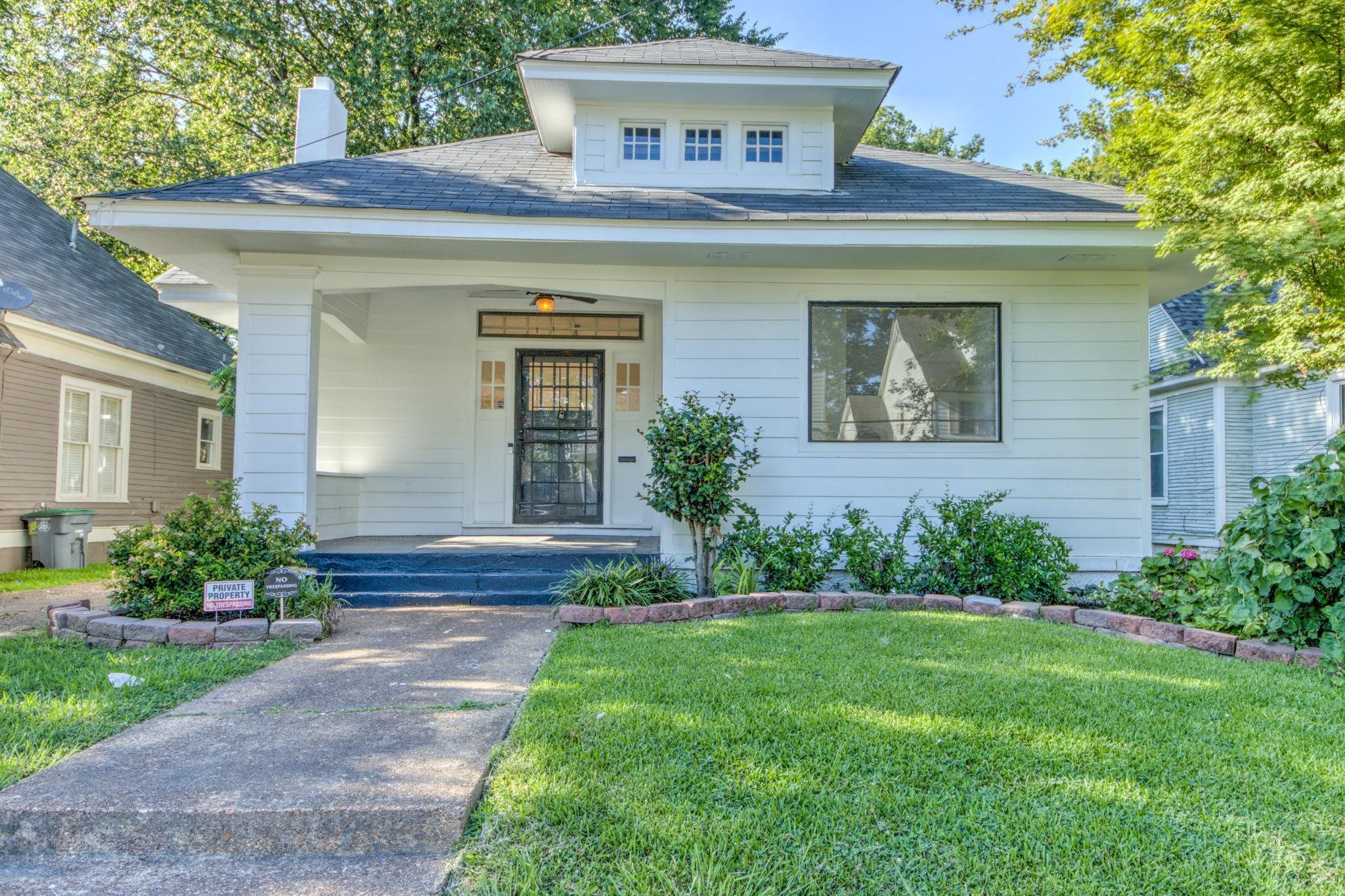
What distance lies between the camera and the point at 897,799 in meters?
2.21

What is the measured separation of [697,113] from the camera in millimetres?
6660

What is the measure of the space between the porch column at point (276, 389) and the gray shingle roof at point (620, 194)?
2.38 ft

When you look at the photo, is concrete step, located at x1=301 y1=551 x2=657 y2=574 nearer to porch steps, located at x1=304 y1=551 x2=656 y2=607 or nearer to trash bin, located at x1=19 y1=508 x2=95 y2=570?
porch steps, located at x1=304 y1=551 x2=656 y2=607

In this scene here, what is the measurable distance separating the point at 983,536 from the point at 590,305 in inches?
179

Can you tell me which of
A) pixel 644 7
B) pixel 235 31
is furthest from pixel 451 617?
pixel 644 7

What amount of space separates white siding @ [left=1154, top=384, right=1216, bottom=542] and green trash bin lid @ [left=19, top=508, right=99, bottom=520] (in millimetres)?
14712

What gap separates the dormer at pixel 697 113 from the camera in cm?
631

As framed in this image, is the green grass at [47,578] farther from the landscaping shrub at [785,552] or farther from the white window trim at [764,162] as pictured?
the white window trim at [764,162]

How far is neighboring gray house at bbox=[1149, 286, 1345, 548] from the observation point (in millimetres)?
9438

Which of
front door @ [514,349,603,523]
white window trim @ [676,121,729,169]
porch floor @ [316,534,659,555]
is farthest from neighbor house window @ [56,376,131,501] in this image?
white window trim @ [676,121,729,169]

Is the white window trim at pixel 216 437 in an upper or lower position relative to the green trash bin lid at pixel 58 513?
upper

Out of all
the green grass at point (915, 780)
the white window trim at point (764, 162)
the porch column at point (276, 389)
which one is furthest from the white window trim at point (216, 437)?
the green grass at point (915, 780)

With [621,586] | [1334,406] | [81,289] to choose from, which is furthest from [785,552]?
[81,289]

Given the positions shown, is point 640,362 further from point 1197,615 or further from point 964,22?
point 964,22
